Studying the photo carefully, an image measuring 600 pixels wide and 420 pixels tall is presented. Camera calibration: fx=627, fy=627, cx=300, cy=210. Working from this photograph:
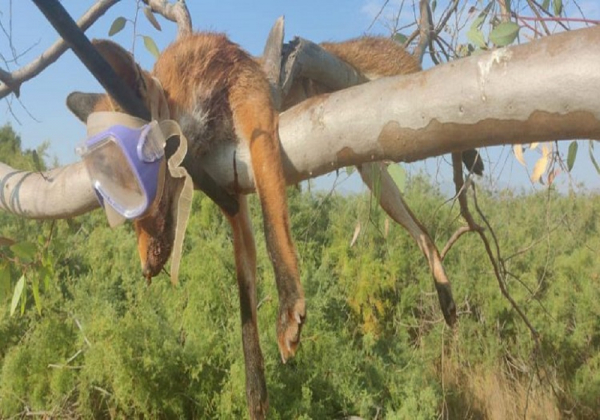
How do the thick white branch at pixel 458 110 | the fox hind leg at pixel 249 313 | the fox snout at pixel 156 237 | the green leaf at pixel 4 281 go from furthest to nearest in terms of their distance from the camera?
1. the fox hind leg at pixel 249 313
2. the fox snout at pixel 156 237
3. the green leaf at pixel 4 281
4. the thick white branch at pixel 458 110

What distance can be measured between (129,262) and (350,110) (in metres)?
5.98

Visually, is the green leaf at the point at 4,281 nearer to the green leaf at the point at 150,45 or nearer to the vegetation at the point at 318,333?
the green leaf at the point at 150,45

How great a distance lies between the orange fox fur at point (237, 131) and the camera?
6.53ft

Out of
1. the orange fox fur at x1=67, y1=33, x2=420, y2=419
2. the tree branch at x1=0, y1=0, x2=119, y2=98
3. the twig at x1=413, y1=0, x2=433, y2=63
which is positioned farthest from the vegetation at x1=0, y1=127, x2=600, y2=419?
the orange fox fur at x1=67, y1=33, x2=420, y2=419

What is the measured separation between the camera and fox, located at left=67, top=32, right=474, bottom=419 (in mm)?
1987

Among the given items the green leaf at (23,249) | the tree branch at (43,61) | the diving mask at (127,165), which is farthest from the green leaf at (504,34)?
the tree branch at (43,61)

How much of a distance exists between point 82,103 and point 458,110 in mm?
1586

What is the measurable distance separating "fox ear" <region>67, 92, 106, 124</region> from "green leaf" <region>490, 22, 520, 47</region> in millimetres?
1485

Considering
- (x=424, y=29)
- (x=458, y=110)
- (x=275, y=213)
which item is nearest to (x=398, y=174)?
(x=458, y=110)

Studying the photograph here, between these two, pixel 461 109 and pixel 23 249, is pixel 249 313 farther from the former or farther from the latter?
pixel 461 109

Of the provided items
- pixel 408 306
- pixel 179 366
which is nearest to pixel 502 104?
pixel 179 366

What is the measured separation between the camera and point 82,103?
238 cm

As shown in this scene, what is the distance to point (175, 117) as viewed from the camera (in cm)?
244

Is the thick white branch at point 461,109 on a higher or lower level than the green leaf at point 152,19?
lower
